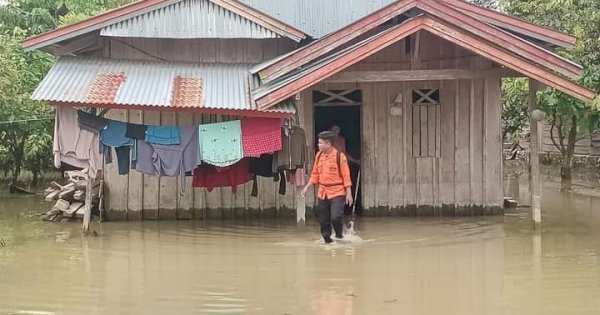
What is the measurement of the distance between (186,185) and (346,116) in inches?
143

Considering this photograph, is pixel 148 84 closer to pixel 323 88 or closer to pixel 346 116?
pixel 323 88

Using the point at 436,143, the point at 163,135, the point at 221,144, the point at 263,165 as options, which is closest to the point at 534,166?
the point at 436,143

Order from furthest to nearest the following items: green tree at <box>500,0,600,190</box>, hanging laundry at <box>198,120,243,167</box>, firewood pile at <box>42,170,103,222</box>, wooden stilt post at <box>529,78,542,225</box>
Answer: green tree at <box>500,0,600,190</box> → firewood pile at <box>42,170,103,222</box> → wooden stilt post at <box>529,78,542,225</box> → hanging laundry at <box>198,120,243,167</box>

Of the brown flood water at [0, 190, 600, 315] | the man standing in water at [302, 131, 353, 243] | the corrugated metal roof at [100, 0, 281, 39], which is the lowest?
the brown flood water at [0, 190, 600, 315]

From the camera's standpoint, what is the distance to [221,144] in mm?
11586

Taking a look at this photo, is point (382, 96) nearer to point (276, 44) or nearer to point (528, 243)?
point (276, 44)

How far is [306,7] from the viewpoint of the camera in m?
14.5

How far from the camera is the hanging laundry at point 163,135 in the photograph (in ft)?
38.0

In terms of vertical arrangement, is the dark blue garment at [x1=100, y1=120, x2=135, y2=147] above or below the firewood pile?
above

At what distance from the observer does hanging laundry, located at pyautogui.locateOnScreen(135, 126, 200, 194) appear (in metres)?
11.6

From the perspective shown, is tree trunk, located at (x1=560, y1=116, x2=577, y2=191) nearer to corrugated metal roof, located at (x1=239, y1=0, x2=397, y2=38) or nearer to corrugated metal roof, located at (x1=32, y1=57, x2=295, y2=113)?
corrugated metal roof, located at (x1=239, y1=0, x2=397, y2=38)

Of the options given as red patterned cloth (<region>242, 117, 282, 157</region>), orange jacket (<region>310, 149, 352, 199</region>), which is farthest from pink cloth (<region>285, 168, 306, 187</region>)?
orange jacket (<region>310, 149, 352, 199</region>)

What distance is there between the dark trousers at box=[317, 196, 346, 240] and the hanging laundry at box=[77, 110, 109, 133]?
3.66m

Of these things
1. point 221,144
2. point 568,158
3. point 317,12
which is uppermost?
point 317,12
